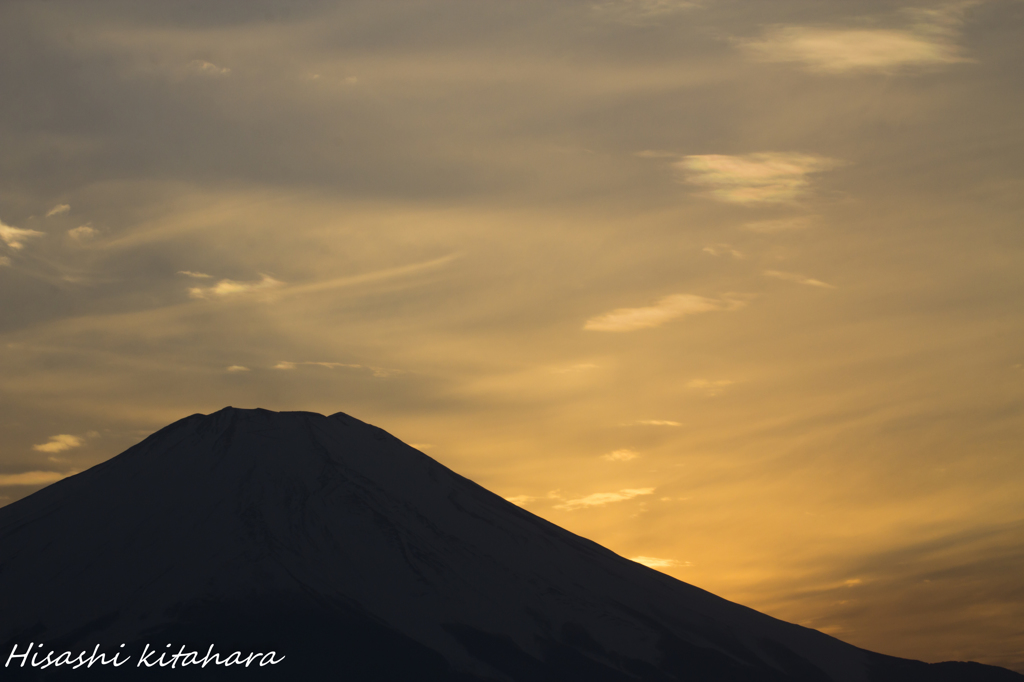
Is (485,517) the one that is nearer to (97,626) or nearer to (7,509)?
(97,626)

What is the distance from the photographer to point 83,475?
538ft

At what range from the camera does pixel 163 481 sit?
157500 mm

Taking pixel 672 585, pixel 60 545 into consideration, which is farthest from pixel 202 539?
pixel 672 585

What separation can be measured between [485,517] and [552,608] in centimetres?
2259

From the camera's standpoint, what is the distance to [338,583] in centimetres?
14012

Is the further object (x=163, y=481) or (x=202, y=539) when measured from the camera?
(x=163, y=481)

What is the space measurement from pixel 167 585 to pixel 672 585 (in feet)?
250

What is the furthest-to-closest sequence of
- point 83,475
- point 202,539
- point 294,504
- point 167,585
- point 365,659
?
point 83,475 < point 294,504 < point 202,539 < point 167,585 < point 365,659

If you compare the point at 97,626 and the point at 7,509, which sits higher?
the point at 7,509

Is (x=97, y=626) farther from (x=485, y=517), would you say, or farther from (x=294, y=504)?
(x=485, y=517)

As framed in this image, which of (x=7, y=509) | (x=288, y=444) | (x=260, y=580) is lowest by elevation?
(x=260, y=580)

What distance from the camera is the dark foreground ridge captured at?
127688mm

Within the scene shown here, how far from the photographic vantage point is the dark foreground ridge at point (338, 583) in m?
128

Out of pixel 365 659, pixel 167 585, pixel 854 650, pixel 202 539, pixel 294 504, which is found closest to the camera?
pixel 365 659
